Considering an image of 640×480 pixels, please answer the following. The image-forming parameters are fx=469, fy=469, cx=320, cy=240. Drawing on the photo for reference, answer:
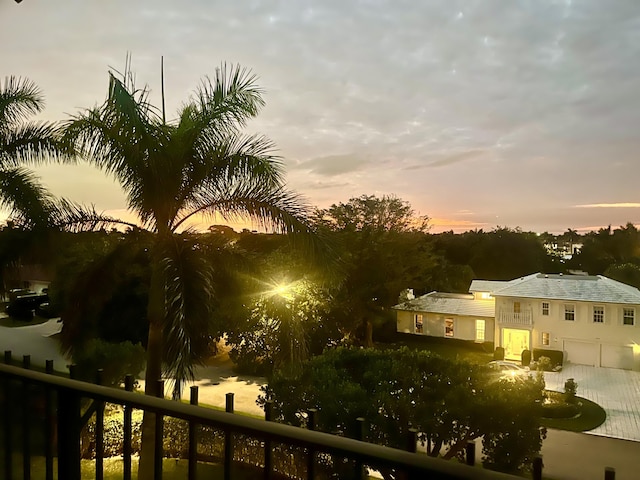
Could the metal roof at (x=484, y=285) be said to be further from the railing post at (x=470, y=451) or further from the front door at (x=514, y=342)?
the railing post at (x=470, y=451)

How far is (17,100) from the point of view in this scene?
15.0 feet

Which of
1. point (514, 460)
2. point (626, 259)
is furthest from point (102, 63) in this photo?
point (626, 259)

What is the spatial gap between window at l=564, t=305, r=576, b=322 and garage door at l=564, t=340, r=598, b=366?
0.49 meters

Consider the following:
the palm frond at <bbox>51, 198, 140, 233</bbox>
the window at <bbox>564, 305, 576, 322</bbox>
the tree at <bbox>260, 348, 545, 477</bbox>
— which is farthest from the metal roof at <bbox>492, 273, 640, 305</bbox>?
the palm frond at <bbox>51, 198, 140, 233</bbox>

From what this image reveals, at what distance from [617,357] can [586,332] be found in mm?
708

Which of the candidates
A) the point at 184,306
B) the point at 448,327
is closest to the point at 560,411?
the point at 448,327

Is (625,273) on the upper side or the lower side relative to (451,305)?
upper

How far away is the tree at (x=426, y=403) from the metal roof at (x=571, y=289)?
19.3 ft

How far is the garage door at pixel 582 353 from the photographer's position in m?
9.67

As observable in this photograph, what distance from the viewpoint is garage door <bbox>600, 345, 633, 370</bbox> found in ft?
30.1

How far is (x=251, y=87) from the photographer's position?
12.3 feet

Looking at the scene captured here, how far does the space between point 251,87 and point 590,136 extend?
17.1 feet

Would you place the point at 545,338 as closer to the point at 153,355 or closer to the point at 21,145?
the point at 153,355

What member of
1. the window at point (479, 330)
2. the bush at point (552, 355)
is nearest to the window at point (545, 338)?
the bush at point (552, 355)
